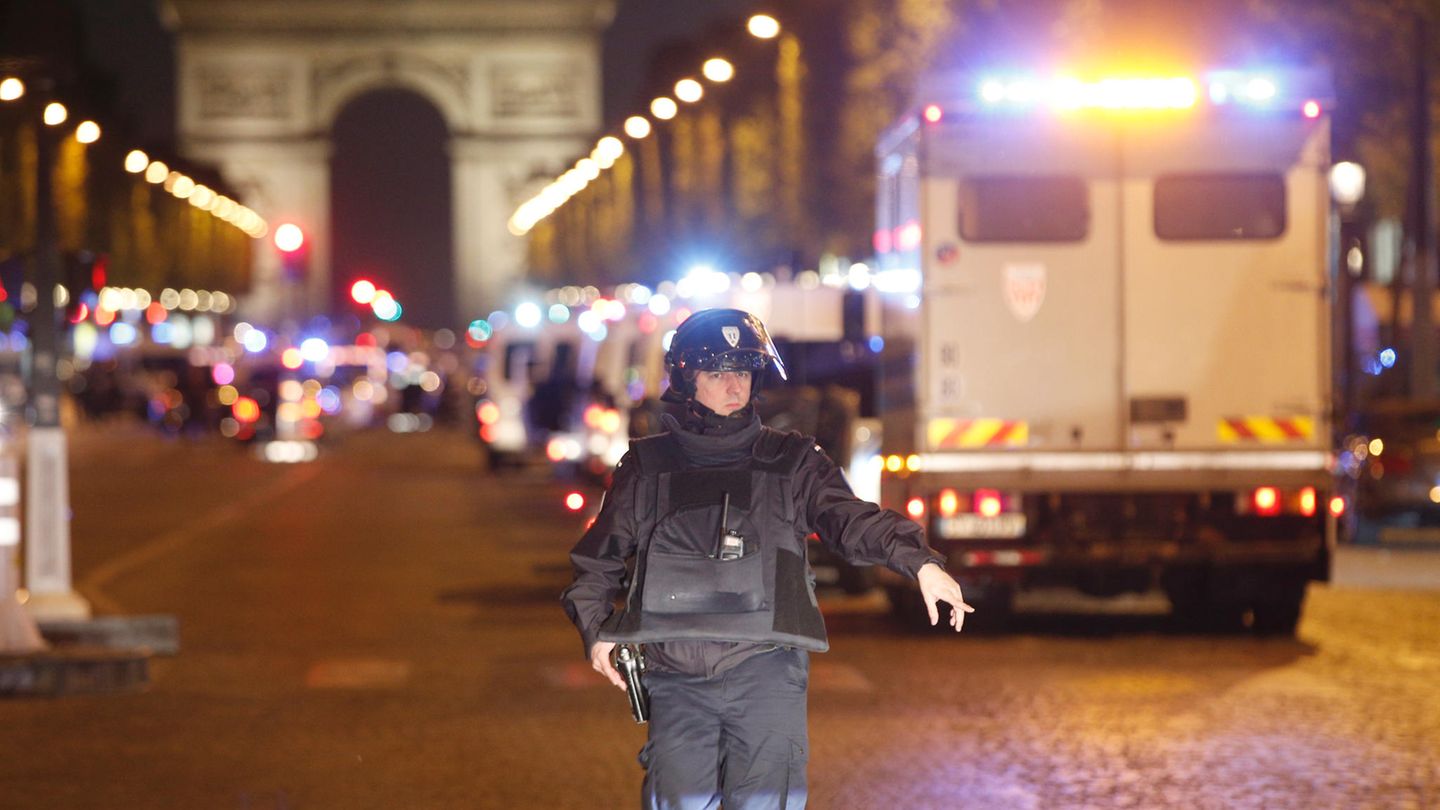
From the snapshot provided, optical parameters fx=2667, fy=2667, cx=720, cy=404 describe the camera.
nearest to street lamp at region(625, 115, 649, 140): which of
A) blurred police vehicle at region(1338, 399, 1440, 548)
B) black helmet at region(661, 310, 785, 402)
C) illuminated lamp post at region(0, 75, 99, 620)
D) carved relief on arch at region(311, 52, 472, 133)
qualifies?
blurred police vehicle at region(1338, 399, 1440, 548)

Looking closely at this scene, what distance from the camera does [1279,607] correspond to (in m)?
13.9

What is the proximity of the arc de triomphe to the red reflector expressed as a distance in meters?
66.8

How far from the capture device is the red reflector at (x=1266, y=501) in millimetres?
13523

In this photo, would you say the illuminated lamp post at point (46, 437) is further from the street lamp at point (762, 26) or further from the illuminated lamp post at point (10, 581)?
the street lamp at point (762, 26)

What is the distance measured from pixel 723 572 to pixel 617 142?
4509 cm

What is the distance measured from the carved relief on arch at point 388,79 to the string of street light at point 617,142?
424 cm

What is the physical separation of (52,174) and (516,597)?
392 cm

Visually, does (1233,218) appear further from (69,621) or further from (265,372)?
(265,372)

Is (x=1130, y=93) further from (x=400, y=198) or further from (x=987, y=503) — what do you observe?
(x=400, y=198)

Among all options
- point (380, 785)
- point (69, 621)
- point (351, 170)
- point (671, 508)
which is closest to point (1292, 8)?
point (69, 621)

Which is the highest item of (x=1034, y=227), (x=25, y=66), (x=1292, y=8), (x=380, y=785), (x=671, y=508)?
(x=1292, y=8)

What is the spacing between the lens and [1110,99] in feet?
44.8

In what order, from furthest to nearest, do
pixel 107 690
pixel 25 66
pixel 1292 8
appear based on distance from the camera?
pixel 1292 8
pixel 25 66
pixel 107 690

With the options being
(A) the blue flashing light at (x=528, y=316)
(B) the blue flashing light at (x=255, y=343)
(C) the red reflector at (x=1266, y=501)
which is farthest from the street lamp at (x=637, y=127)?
(C) the red reflector at (x=1266, y=501)
